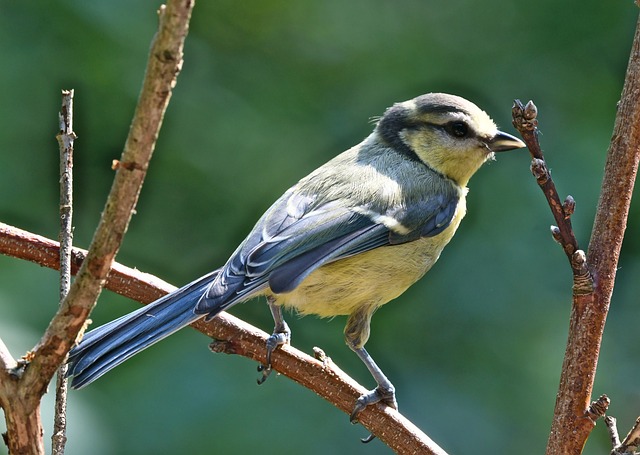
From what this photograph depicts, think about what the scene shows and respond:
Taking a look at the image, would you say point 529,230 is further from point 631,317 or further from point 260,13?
point 260,13

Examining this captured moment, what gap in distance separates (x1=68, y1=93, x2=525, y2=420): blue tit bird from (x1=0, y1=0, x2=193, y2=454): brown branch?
0.58m

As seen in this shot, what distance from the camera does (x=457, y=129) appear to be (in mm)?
2891

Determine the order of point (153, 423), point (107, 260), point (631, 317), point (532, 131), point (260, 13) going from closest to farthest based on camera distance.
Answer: point (107, 260) < point (532, 131) < point (153, 423) < point (631, 317) < point (260, 13)

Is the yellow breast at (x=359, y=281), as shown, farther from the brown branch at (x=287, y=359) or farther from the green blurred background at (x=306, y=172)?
the green blurred background at (x=306, y=172)

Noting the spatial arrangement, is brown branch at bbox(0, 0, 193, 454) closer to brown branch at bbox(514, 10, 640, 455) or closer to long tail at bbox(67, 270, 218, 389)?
long tail at bbox(67, 270, 218, 389)

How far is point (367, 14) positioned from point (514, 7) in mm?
552

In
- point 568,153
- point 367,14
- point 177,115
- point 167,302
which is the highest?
point 367,14

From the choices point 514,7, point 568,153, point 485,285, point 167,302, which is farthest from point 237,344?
point 514,7

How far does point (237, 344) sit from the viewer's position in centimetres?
225

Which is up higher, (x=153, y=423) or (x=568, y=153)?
(x=568, y=153)

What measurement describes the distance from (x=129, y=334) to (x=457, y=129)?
4.26ft

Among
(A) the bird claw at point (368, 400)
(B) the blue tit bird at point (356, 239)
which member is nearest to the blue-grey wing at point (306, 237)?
(B) the blue tit bird at point (356, 239)

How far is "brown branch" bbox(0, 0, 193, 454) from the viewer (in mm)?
1159

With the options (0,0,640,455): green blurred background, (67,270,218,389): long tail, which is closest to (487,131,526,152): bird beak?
(0,0,640,455): green blurred background
